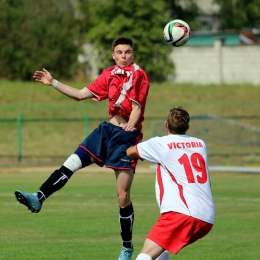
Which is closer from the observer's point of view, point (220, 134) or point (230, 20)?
point (220, 134)

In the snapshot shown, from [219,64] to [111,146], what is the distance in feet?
119

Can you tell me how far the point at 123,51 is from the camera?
31.2 feet

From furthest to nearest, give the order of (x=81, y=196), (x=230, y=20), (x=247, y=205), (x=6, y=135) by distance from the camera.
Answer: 1. (x=230, y=20)
2. (x=6, y=135)
3. (x=81, y=196)
4. (x=247, y=205)

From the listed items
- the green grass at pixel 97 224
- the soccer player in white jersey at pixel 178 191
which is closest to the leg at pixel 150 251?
the soccer player in white jersey at pixel 178 191

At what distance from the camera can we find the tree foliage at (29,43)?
140 feet

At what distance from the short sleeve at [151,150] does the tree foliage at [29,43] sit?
3547 cm

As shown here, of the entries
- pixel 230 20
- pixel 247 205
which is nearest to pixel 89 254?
pixel 247 205

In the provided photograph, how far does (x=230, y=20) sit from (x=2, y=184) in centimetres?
4485

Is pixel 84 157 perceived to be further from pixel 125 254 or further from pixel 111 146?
pixel 125 254

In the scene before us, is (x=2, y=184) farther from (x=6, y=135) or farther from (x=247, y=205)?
(x=6, y=135)

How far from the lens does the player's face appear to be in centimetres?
948

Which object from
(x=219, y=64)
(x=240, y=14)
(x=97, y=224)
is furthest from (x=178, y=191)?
(x=240, y=14)

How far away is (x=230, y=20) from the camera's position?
209ft

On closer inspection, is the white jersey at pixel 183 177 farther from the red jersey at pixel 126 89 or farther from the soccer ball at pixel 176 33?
the soccer ball at pixel 176 33
